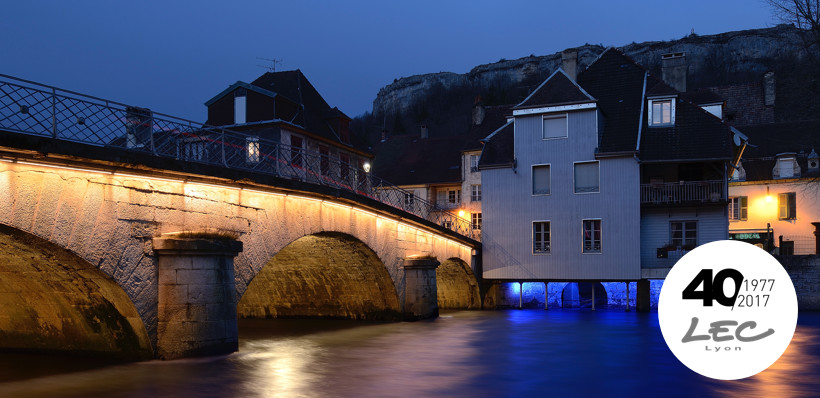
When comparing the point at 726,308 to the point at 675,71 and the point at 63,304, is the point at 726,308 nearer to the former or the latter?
the point at 63,304

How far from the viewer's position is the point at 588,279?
29078mm

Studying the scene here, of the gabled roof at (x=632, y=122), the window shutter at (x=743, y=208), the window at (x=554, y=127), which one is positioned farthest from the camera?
the window shutter at (x=743, y=208)

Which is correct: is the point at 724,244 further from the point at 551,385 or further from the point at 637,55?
the point at 637,55

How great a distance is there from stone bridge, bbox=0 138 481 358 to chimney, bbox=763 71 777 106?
45.7 meters

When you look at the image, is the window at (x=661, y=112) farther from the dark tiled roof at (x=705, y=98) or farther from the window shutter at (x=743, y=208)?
the window shutter at (x=743, y=208)

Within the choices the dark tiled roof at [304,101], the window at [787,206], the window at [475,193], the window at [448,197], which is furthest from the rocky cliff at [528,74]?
the dark tiled roof at [304,101]

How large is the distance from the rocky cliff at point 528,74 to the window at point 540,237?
54.7 m

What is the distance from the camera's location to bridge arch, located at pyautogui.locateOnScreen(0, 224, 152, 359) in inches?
452

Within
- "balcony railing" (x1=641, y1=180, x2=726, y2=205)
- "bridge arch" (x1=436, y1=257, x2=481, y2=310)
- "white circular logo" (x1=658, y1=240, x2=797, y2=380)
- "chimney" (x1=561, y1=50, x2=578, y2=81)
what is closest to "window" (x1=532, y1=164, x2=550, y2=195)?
"balcony railing" (x1=641, y1=180, x2=726, y2=205)

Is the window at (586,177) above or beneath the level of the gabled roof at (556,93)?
beneath

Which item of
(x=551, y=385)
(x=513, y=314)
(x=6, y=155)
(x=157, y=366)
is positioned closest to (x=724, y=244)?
(x=551, y=385)

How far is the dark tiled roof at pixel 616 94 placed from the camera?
28.8 m

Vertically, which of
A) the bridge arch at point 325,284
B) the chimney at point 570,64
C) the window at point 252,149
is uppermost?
the chimney at point 570,64

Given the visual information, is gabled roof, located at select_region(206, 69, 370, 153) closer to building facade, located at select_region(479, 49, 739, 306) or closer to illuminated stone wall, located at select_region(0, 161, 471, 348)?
building facade, located at select_region(479, 49, 739, 306)
